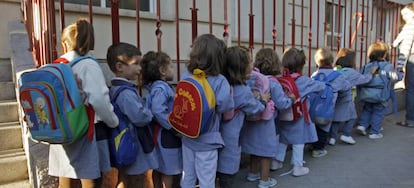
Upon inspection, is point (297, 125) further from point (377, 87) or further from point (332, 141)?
point (377, 87)

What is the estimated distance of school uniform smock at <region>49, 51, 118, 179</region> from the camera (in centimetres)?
214

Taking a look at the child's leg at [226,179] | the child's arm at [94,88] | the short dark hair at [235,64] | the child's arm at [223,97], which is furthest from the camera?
the child's leg at [226,179]

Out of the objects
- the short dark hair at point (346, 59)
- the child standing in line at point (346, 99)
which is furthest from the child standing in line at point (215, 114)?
the short dark hair at point (346, 59)

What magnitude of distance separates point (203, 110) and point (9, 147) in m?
1.72

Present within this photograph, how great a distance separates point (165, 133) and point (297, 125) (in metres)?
1.61

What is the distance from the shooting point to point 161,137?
280 centimetres

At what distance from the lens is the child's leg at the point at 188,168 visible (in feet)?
9.15

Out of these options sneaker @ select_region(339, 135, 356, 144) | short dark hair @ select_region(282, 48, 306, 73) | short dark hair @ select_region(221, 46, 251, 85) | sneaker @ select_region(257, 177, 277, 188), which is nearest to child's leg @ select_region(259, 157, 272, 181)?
sneaker @ select_region(257, 177, 277, 188)

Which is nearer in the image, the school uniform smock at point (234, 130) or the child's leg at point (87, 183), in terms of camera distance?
the child's leg at point (87, 183)

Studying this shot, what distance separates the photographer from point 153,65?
9.23 ft

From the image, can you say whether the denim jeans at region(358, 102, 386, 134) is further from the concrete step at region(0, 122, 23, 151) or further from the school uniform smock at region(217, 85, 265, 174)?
the concrete step at region(0, 122, 23, 151)

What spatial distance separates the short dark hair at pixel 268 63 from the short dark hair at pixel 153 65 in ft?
3.73

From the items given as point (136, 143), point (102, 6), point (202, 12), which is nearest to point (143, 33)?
point (102, 6)

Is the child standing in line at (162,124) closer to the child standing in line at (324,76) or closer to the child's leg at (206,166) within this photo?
the child's leg at (206,166)
